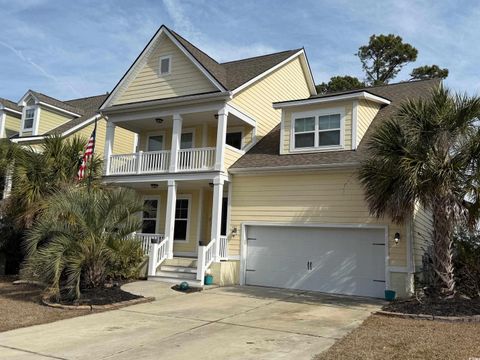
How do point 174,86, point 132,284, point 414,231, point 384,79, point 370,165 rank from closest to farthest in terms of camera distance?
point 370,165, point 414,231, point 132,284, point 174,86, point 384,79

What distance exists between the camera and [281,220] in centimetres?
1528

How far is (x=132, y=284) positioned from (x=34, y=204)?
4.23 meters

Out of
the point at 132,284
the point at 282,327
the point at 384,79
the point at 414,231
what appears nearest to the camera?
the point at 282,327

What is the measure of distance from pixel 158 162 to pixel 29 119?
11.4 m

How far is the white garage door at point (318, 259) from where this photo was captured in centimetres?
1369

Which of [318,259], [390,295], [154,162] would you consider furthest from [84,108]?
[390,295]

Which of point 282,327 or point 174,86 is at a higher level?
point 174,86

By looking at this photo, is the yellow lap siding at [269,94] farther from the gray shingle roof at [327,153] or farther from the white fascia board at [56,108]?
the white fascia board at [56,108]

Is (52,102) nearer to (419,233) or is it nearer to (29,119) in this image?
(29,119)

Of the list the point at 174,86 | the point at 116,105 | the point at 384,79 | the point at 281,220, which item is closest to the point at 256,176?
the point at 281,220

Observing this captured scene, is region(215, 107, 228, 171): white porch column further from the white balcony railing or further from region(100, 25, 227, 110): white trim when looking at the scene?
region(100, 25, 227, 110): white trim

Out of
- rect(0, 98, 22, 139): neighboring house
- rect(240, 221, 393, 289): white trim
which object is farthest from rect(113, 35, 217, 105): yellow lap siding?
rect(0, 98, 22, 139): neighboring house

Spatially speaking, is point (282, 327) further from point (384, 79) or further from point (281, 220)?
point (384, 79)

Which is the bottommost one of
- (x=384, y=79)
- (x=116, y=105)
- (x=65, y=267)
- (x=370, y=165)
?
(x=65, y=267)
